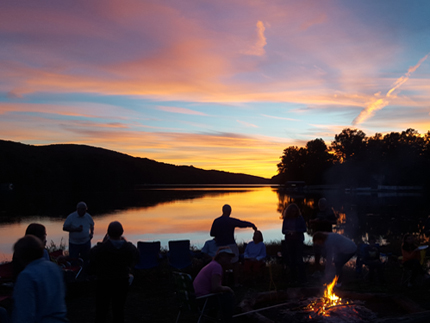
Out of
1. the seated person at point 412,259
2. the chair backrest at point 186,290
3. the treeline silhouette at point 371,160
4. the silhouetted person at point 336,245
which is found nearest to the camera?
the chair backrest at point 186,290

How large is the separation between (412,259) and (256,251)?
3.45m

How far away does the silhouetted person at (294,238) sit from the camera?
8.52 metres

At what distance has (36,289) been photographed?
9.07 feet

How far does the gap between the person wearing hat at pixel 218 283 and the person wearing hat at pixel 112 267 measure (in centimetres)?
99

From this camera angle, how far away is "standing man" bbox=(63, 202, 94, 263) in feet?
28.9

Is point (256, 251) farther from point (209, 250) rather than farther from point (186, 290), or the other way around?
point (186, 290)

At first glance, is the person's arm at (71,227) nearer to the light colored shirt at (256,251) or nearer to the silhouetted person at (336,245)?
the light colored shirt at (256,251)

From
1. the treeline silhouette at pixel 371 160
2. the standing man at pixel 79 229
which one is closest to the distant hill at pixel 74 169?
the treeline silhouette at pixel 371 160

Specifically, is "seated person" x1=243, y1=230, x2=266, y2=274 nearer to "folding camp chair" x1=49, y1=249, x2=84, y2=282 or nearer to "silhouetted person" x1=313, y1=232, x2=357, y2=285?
"silhouetted person" x1=313, y1=232, x2=357, y2=285

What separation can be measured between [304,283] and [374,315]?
2555mm

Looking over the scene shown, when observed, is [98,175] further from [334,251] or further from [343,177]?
[334,251]

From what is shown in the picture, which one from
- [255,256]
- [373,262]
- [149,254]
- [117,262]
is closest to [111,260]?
[117,262]

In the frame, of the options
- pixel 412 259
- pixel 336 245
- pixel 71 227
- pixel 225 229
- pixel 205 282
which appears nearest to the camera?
pixel 205 282

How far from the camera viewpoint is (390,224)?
28203 millimetres
